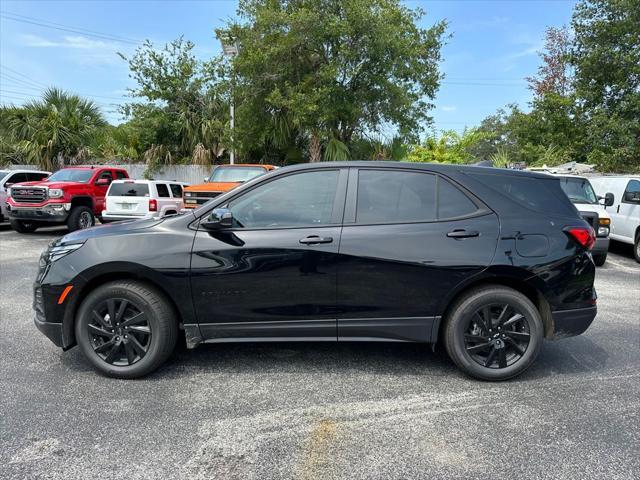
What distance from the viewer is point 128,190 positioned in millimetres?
12055

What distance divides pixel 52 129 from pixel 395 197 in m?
20.9

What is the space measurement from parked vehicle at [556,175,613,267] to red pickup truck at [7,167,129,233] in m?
11.3

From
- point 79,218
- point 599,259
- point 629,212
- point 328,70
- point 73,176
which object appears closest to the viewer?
point 599,259

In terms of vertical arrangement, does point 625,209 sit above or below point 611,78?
below

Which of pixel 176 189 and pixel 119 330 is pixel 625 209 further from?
pixel 176 189

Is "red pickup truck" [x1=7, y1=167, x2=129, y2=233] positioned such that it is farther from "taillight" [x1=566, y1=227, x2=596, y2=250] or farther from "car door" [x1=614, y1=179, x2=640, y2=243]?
"car door" [x1=614, y1=179, x2=640, y2=243]

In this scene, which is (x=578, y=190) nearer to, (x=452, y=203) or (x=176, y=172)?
(x=452, y=203)

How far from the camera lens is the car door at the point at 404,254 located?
3.58 metres

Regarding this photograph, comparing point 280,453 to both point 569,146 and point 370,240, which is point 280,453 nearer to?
point 370,240

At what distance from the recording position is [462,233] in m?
3.63

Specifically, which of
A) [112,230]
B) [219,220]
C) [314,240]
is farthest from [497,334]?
[112,230]

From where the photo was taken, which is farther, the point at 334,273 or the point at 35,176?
the point at 35,176

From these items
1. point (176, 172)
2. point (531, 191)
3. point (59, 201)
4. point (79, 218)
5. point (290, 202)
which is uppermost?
point (176, 172)

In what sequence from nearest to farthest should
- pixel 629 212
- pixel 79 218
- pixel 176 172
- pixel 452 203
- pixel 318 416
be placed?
pixel 318 416 → pixel 452 203 → pixel 629 212 → pixel 79 218 → pixel 176 172
